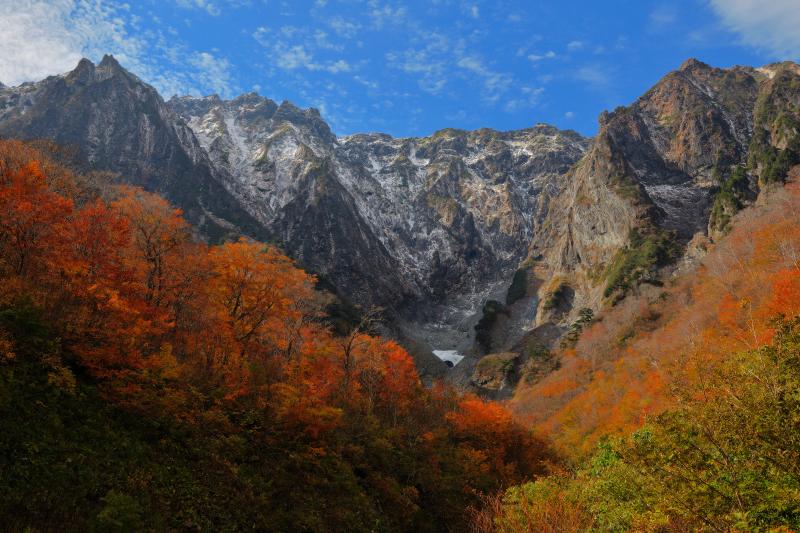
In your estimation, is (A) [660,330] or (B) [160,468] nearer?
(B) [160,468]

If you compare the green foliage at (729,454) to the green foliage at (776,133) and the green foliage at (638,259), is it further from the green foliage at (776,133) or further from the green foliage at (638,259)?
the green foliage at (776,133)

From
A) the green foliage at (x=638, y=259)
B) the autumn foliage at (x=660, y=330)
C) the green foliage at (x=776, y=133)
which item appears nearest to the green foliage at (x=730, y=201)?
the green foliage at (x=776, y=133)

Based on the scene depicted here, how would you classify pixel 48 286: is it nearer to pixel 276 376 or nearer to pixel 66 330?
pixel 66 330

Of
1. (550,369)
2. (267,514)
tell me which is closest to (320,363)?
(267,514)

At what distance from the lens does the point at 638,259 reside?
155m

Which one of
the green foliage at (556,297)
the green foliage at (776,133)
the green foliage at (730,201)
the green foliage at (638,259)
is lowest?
the green foliage at (556,297)

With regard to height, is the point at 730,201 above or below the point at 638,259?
above

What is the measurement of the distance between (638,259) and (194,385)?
159637 millimetres

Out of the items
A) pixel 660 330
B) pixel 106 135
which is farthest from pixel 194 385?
pixel 106 135

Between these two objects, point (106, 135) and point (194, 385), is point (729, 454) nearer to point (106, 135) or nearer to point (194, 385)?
point (194, 385)

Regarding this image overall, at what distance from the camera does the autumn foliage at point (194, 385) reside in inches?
691

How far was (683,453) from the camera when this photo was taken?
1456 cm

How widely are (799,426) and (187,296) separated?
3588 centimetres

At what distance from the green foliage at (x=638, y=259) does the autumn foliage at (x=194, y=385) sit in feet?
410
